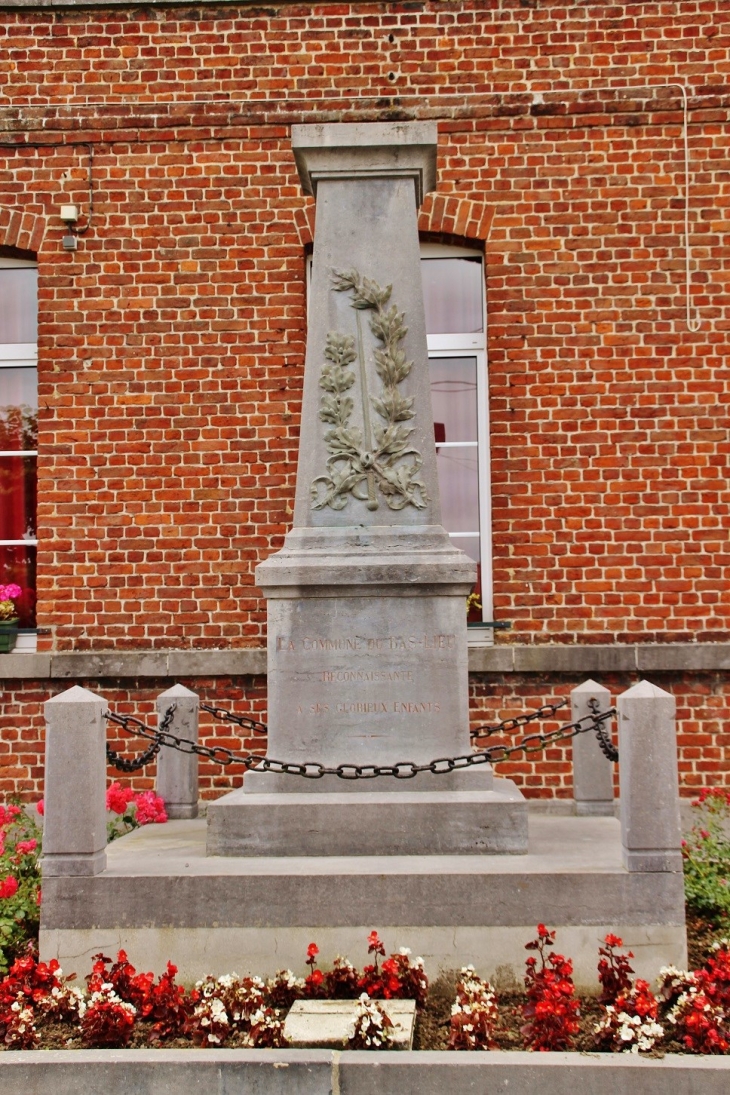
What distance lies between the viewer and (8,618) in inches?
362

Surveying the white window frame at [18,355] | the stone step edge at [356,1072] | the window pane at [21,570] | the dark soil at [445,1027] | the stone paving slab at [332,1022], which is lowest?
the dark soil at [445,1027]

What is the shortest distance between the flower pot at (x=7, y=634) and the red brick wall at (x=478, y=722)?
314 mm

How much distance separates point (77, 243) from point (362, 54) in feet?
8.78

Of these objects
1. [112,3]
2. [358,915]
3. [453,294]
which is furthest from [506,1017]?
[112,3]

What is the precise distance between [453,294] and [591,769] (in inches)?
175

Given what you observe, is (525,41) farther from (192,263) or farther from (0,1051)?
(0,1051)

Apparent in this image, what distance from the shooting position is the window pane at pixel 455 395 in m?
9.45

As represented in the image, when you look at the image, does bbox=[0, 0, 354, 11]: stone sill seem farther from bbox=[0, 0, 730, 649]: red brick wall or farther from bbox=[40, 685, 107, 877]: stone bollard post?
bbox=[40, 685, 107, 877]: stone bollard post

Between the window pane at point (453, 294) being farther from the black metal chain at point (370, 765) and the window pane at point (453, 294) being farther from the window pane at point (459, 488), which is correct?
the black metal chain at point (370, 765)

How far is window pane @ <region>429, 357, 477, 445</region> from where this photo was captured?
945 centimetres

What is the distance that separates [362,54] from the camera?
9.31 metres

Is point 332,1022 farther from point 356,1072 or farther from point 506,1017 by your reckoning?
point 506,1017

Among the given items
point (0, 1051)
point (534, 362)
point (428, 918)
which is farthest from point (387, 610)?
point (534, 362)

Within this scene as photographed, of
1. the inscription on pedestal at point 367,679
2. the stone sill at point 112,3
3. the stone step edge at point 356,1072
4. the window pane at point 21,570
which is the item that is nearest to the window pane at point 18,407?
the window pane at point 21,570
